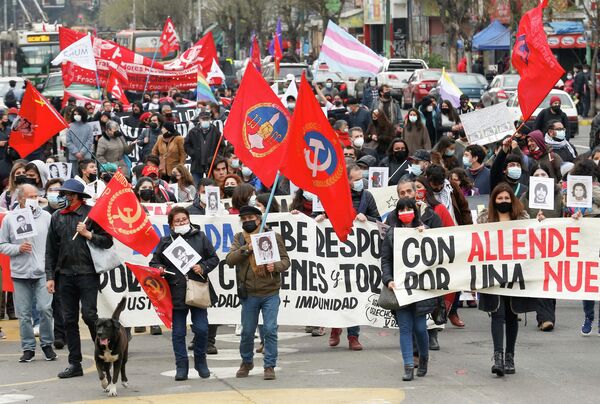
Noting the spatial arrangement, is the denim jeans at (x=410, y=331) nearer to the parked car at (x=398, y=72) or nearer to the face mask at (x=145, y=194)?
the face mask at (x=145, y=194)

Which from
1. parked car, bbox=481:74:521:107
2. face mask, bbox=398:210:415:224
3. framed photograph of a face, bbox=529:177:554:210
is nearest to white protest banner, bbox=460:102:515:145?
framed photograph of a face, bbox=529:177:554:210

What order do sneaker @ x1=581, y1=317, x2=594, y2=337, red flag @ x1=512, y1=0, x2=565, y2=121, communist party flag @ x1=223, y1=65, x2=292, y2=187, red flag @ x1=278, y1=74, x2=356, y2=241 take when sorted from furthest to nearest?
red flag @ x1=512, y1=0, x2=565, y2=121, sneaker @ x1=581, y1=317, x2=594, y2=337, communist party flag @ x1=223, y1=65, x2=292, y2=187, red flag @ x1=278, y1=74, x2=356, y2=241

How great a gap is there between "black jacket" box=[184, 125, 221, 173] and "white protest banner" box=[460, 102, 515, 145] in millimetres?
4698

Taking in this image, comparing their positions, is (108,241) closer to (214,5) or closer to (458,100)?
(458,100)

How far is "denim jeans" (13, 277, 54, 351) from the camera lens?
1246 cm

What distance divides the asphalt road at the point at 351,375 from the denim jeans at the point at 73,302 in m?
0.29

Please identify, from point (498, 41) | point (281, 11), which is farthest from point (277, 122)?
point (281, 11)

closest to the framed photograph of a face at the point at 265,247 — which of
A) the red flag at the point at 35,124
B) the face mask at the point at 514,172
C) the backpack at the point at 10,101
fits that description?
the face mask at the point at 514,172

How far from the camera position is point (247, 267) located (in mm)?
11102

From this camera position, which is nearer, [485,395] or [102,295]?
[485,395]

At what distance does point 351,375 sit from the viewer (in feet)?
36.7

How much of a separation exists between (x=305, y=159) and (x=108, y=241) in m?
1.84

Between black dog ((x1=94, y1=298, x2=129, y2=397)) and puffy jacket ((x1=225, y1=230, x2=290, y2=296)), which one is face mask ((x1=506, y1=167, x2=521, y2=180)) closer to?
puffy jacket ((x1=225, y1=230, x2=290, y2=296))

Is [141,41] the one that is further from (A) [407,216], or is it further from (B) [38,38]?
(A) [407,216]
